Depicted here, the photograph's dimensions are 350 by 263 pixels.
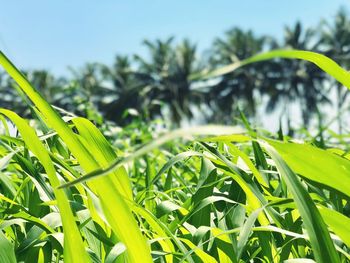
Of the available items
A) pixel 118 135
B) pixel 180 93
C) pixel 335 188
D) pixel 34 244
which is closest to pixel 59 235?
pixel 34 244

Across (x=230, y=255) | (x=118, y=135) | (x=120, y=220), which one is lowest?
(x=118, y=135)

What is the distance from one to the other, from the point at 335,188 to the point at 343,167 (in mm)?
17

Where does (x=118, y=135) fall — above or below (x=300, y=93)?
above

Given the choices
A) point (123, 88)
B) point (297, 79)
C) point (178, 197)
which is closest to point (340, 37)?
point (297, 79)

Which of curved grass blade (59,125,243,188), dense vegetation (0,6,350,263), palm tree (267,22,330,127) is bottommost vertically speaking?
palm tree (267,22,330,127)

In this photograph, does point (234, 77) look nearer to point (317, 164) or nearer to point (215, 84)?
point (215, 84)

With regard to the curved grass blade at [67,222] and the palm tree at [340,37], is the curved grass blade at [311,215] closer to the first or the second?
the curved grass blade at [67,222]

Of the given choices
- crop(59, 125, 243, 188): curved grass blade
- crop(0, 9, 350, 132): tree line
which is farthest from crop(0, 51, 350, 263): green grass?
crop(0, 9, 350, 132): tree line

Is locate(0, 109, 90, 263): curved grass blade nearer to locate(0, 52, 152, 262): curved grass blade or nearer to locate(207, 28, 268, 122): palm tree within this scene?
locate(0, 52, 152, 262): curved grass blade

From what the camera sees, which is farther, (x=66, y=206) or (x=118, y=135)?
(x=118, y=135)

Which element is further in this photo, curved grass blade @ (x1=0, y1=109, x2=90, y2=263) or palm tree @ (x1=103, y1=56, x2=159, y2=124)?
palm tree @ (x1=103, y1=56, x2=159, y2=124)

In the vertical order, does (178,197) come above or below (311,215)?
below

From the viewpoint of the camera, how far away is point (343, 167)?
1.28ft

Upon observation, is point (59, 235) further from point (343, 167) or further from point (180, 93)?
point (180, 93)
